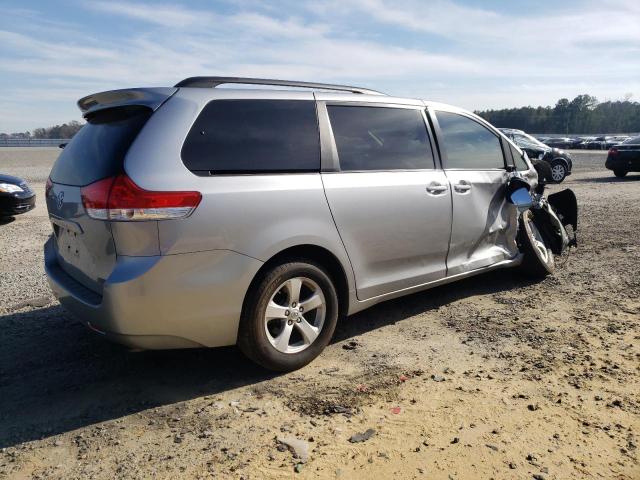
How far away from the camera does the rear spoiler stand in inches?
125

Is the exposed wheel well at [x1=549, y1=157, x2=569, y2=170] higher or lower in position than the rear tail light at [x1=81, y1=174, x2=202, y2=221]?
lower

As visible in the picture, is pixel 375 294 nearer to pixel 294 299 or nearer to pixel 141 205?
pixel 294 299

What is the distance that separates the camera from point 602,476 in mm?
2451

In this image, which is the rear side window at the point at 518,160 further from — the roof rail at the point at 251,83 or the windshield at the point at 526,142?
the windshield at the point at 526,142

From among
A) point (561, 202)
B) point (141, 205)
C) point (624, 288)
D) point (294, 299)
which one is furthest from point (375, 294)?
point (561, 202)

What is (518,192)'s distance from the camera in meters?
5.16

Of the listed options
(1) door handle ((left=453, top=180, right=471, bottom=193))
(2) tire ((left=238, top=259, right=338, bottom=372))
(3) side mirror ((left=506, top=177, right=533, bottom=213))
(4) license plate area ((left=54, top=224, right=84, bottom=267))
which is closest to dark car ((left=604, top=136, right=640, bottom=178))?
(3) side mirror ((left=506, top=177, right=533, bottom=213))

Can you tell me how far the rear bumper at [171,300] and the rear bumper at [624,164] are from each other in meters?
17.5

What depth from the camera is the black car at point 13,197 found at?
8.99m

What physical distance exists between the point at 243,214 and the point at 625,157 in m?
17.6

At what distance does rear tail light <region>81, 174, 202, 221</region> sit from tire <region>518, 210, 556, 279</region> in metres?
3.64

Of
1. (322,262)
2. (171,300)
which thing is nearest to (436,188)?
(322,262)

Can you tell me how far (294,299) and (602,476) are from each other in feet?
6.29

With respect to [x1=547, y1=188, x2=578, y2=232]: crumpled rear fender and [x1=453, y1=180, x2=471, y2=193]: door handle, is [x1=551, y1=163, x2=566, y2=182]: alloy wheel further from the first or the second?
[x1=453, y1=180, x2=471, y2=193]: door handle
